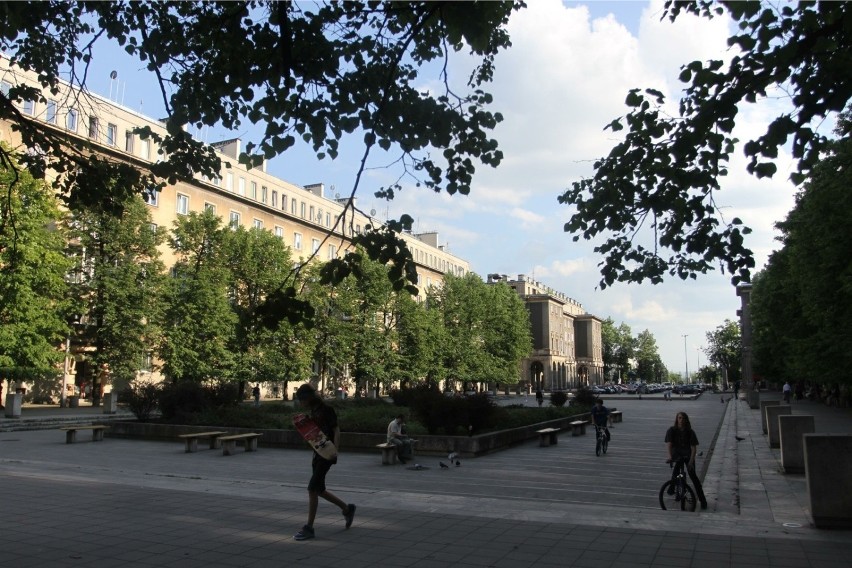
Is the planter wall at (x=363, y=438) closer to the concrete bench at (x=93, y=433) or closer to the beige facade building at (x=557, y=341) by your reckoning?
the concrete bench at (x=93, y=433)

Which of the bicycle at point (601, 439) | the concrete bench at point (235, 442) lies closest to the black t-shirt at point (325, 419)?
the concrete bench at point (235, 442)

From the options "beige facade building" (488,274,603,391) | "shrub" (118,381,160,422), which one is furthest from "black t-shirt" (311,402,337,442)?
"beige facade building" (488,274,603,391)

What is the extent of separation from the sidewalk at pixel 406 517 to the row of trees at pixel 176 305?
14262 mm

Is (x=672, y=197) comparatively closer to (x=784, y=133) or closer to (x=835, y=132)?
(x=784, y=133)

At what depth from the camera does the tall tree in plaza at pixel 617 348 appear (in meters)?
190

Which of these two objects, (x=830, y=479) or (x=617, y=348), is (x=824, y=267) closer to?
(x=830, y=479)

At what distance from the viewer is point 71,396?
45.7 m

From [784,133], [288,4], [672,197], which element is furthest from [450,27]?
[672,197]

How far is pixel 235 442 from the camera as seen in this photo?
19.8 meters

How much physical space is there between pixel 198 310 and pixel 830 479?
140ft

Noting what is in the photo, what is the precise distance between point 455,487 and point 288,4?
965 centimetres

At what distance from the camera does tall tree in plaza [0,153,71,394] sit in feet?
112

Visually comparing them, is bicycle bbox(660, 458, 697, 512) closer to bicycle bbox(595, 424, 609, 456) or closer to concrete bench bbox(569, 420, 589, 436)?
bicycle bbox(595, 424, 609, 456)

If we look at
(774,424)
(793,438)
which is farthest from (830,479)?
(774,424)
